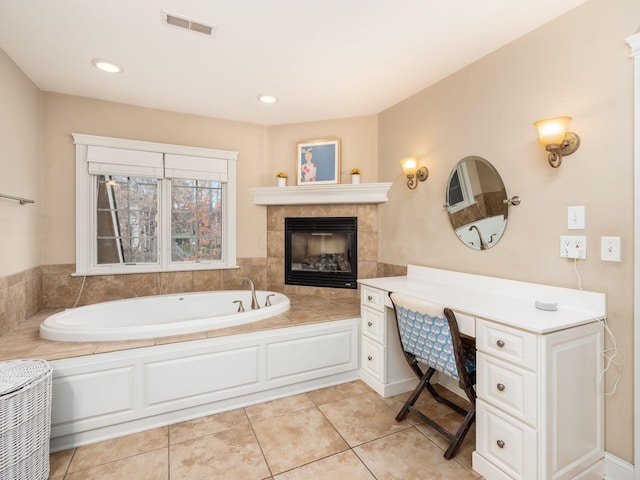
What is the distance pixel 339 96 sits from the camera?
2.89 metres

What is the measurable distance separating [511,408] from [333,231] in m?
2.28

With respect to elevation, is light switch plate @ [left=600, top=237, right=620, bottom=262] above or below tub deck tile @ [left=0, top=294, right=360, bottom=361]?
above

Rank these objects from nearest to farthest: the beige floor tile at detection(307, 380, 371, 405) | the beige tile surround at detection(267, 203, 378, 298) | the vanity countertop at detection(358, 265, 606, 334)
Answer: the vanity countertop at detection(358, 265, 606, 334) → the beige floor tile at detection(307, 380, 371, 405) → the beige tile surround at detection(267, 203, 378, 298)

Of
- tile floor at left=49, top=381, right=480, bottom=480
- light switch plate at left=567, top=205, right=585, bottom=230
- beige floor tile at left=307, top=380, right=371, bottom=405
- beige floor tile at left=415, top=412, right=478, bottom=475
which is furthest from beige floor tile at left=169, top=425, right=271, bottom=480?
light switch plate at left=567, top=205, right=585, bottom=230

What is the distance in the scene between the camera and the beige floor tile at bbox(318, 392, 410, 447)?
1983mm

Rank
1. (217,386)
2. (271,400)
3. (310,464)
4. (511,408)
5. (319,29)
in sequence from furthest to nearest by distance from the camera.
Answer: (271,400), (217,386), (319,29), (310,464), (511,408)

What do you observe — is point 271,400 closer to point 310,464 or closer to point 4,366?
point 310,464

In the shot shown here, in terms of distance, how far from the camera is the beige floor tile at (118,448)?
5.76 feet

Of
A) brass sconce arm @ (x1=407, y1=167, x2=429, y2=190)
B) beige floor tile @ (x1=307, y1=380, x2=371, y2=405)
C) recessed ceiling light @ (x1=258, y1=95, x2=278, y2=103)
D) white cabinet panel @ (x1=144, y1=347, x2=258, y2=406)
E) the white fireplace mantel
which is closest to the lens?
white cabinet panel @ (x1=144, y1=347, x2=258, y2=406)

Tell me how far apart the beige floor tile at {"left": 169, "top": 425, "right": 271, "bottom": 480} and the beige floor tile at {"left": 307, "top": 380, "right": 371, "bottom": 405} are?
1.90ft

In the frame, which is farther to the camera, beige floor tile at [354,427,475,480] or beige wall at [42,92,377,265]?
beige wall at [42,92,377,265]

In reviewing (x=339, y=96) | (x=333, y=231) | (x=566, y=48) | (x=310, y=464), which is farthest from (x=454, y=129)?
(x=310, y=464)

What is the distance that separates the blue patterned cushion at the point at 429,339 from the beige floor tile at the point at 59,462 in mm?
2035

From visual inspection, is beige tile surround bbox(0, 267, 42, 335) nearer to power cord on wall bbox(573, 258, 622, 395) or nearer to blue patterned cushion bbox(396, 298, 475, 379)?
blue patterned cushion bbox(396, 298, 475, 379)
